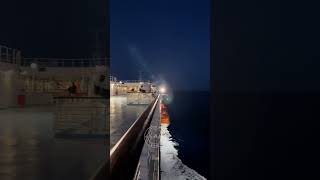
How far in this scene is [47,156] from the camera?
5082 millimetres

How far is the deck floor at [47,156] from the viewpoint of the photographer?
13.5 ft

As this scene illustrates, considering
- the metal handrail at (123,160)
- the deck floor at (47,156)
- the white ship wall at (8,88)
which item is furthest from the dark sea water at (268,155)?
the white ship wall at (8,88)

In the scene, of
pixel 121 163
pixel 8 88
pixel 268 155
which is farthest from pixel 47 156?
pixel 268 155

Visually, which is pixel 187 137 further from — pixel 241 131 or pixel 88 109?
pixel 88 109

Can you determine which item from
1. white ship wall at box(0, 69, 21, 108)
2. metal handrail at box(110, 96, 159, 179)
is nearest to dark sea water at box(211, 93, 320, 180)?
metal handrail at box(110, 96, 159, 179)

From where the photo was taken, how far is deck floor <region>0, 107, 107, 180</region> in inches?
162

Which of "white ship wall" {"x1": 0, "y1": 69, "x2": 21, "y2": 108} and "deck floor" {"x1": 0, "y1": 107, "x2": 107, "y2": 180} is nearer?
"deck floor" {"x1": 0, "y1": 107, "x2": 107, "y2": 180}

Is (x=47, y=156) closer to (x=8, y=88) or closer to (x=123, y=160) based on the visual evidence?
(x=123, y=160)

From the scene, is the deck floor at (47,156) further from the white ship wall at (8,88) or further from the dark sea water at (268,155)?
the white ship wall at (8,88)

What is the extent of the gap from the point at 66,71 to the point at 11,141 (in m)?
20.0

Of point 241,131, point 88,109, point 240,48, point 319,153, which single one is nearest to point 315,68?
point 240,48

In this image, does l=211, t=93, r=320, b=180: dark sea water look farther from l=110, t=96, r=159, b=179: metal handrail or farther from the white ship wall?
the white ship wall

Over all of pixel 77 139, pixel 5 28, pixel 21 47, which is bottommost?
pixel 77 139

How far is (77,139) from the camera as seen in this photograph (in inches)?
269
